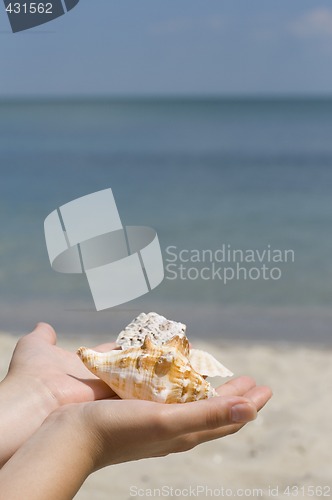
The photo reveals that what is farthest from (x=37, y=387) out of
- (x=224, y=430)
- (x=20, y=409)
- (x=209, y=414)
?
(x=209, y=414)

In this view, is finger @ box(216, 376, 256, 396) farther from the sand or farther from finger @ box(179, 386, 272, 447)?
the sand

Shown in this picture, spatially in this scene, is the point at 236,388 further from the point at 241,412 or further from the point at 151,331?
the point at 241,412

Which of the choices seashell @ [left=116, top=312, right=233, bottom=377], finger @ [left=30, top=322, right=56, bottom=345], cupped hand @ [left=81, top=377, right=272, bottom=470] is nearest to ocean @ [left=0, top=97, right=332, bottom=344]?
seashell @ [left=116, top=312, right=233, bottom=377]

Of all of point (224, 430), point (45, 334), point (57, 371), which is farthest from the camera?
point (45, 334)

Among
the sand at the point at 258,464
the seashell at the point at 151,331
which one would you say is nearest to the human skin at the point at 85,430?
the seashell at the point at 151,331

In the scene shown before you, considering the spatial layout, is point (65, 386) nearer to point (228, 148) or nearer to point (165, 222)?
point (165, 222)

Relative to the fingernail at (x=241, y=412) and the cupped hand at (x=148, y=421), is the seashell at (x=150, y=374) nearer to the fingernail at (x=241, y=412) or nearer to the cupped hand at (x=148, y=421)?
the cupped hand at (x=148, y=421)
